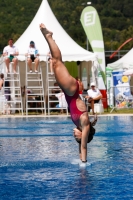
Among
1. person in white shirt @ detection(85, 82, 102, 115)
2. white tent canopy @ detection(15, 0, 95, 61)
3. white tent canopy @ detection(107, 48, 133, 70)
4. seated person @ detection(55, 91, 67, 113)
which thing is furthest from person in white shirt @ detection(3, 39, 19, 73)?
white tent canopy @ detection(107, 48, 133, 70)

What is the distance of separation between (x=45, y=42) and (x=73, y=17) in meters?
59.3

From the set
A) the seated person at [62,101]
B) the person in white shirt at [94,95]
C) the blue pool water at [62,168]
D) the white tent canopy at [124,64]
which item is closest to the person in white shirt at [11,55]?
the seated person at [62,101]

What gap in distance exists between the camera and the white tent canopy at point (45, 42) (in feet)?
76.5

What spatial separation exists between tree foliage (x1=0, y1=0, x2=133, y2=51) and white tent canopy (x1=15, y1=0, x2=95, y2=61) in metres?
44.1

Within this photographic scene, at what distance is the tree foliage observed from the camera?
243 ft

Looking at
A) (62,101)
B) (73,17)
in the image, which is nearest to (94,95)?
(62,101)

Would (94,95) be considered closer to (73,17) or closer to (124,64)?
(124,64)

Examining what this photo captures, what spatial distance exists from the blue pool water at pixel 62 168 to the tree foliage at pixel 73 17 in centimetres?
5803

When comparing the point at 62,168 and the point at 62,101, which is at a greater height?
the point at 62,168

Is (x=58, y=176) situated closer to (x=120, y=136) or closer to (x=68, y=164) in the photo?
(x=68, y=164)

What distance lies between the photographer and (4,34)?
241 ft

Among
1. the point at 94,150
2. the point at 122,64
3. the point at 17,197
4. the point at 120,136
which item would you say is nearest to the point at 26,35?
the point at 122,64

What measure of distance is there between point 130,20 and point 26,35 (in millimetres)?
71894

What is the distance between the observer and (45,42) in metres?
24.1
